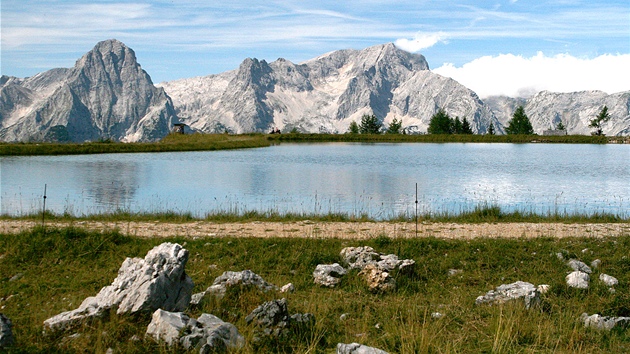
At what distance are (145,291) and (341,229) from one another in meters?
10.9

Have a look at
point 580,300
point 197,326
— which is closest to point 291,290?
point 197,326

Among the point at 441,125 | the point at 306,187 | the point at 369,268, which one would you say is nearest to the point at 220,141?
the point at 306,187

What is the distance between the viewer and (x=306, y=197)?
35.3m

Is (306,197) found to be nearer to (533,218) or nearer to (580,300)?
(533,218)

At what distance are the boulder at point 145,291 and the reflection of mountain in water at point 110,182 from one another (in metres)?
16.2

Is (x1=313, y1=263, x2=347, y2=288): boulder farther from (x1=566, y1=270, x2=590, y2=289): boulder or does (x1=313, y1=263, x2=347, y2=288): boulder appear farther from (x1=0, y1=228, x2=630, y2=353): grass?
(x1=566, y1=270, x2=590, y2=289): boulder

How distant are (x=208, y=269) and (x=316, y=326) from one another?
542 centimetres

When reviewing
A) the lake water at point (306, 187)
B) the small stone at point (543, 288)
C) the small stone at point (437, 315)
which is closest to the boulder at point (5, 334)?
the small stone at point (437, 315)

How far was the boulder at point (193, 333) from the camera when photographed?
8.57 meters

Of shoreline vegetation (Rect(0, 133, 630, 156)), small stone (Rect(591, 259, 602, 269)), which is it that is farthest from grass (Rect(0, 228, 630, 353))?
shoreline vegetation (Rect(0, 133, 630, 156))

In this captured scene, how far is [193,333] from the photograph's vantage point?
875 centimetres

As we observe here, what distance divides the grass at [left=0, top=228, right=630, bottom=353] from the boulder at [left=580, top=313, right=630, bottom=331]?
0.58ft

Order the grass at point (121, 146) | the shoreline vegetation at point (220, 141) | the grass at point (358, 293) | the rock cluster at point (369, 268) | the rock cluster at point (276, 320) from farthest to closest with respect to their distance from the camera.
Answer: the shoreline vegetation at point (220, 141) < the grass at point (121, 146) < the rock cluster at point (369, 268) < the rock cluster at point (276, 320) < the grass at point (358, 293)

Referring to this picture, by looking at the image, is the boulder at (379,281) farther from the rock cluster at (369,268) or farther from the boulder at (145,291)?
the boulder at (145,291)
